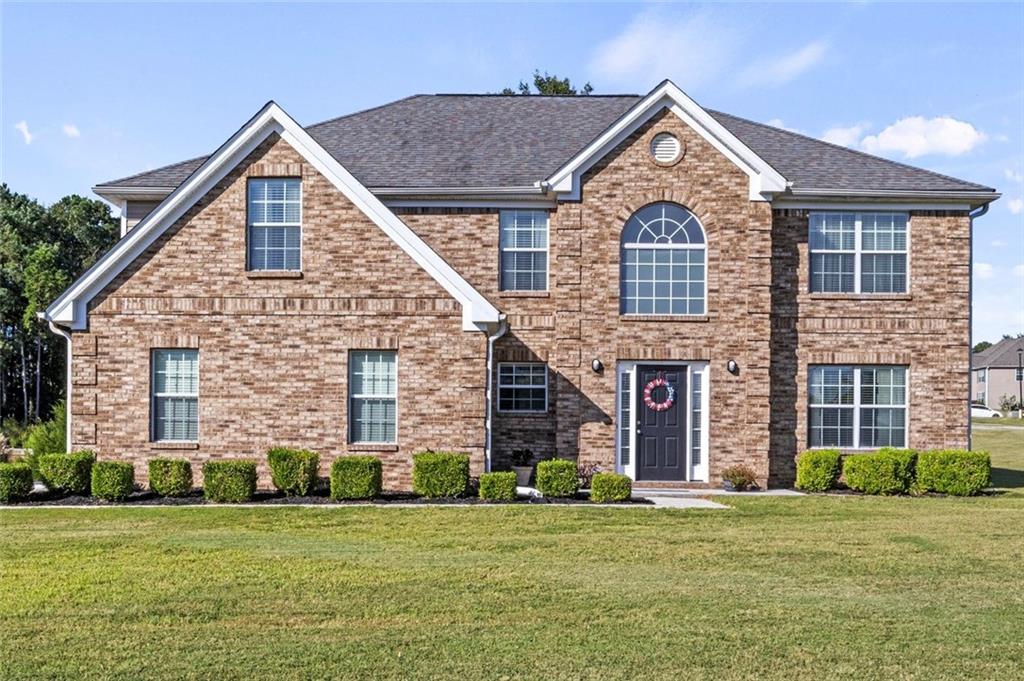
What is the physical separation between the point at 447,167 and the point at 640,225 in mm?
4322

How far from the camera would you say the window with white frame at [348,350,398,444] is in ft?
54.9

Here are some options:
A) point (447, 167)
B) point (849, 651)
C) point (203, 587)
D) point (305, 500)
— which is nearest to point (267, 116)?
point (447, 167)

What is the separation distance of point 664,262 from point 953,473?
262 inches

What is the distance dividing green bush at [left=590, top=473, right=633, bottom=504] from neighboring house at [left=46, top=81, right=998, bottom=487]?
238 centimetres

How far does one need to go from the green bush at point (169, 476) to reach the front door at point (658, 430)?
8542 mm

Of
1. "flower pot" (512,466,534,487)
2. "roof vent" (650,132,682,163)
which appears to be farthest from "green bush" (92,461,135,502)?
"roof vent" (650,132,682,163)

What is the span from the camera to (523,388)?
18.9 metres

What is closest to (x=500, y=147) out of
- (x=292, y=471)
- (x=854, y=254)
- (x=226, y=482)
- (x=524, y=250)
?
(x=524, y=250)

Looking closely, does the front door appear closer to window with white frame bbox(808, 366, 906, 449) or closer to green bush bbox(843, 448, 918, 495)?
window with white frame bbox(808, 366, 906, 449)

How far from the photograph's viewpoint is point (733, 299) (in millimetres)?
18375

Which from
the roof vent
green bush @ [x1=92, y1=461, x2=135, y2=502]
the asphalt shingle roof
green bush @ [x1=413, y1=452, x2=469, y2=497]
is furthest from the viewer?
the asphalt shingle roof

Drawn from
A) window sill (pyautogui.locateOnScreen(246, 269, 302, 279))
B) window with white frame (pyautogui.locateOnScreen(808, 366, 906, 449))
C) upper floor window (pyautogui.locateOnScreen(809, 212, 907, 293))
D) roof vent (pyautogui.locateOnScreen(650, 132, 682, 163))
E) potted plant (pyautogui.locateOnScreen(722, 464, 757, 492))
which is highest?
roof vent (pyautogui.locateOnScreen(650, 132, 682, 163))

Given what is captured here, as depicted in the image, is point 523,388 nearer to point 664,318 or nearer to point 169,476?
point 664,318

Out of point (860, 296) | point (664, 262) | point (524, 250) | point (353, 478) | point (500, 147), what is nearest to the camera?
point (353, 478)
